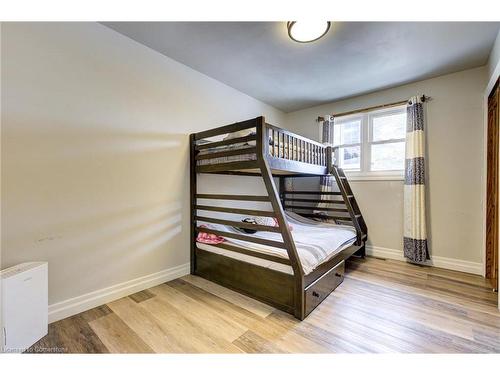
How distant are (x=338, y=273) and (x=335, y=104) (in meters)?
2.64

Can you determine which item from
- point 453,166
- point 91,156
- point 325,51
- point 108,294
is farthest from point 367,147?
point 108,294

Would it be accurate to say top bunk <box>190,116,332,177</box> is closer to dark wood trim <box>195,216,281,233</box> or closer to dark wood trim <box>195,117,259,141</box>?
dark wood trim <box>195,117,259,141</box>

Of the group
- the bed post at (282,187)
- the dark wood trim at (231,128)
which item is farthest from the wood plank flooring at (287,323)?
the bed post at (282,187)

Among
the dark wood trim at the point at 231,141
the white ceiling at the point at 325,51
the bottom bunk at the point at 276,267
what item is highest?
the white ceiling at the point at 325,51

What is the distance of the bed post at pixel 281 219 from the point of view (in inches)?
65.4

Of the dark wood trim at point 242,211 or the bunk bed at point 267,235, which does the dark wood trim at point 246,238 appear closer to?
the bunk bed at point 267,235

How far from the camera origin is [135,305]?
6.07ft

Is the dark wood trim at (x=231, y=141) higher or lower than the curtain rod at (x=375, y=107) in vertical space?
lower

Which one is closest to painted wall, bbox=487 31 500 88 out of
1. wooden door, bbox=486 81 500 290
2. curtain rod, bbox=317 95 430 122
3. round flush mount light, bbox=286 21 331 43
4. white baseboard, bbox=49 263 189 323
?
wooden door, bbox=486 81 500 290

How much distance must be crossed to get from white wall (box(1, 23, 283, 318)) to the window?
8.06 ft

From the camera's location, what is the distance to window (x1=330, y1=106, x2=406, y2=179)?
308cm

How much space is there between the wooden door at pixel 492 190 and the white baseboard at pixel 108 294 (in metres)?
3.26
